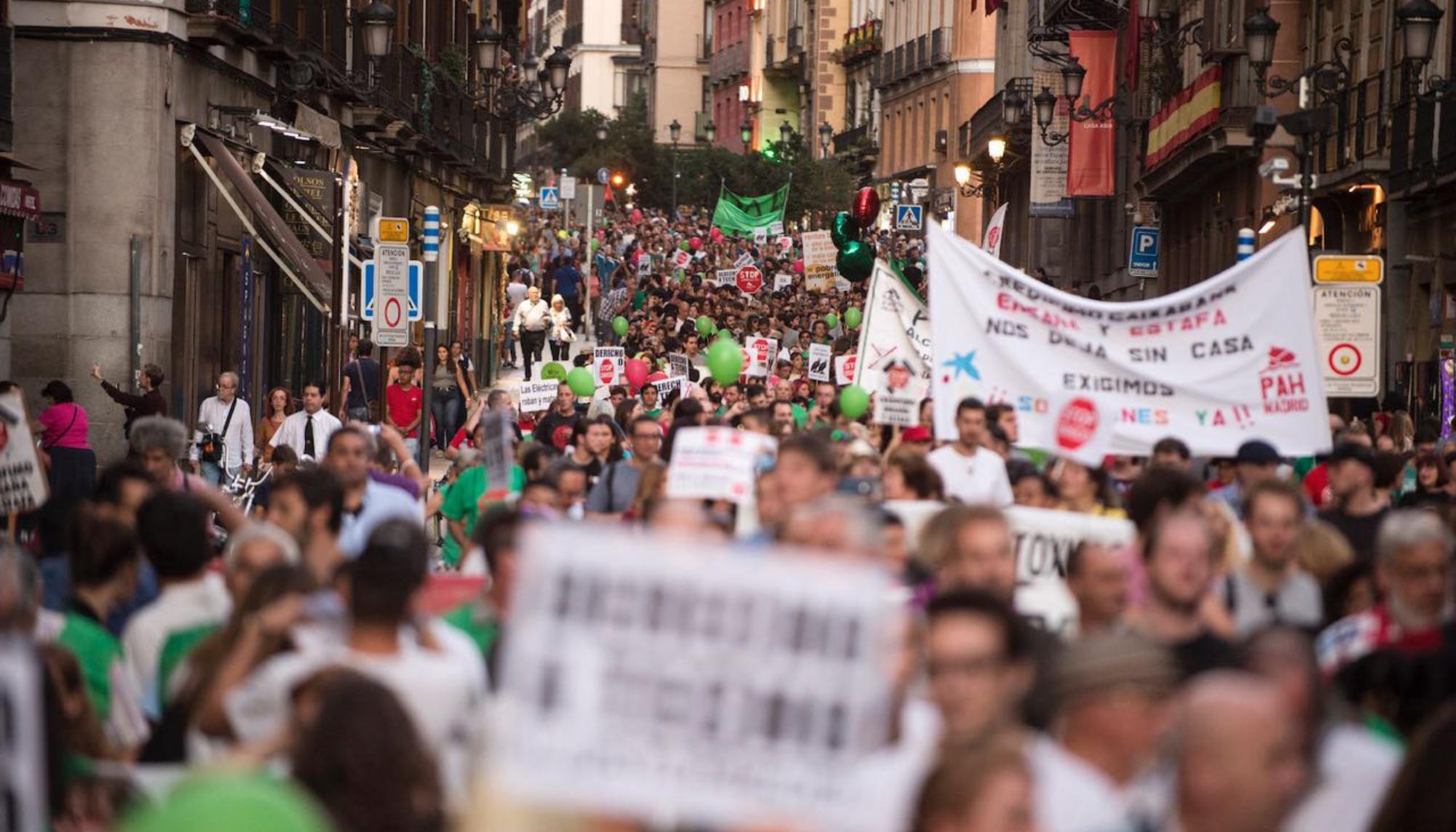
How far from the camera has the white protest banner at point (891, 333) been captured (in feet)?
67.8

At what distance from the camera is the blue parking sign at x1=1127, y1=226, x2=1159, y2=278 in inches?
1362

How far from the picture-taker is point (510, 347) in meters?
51.2

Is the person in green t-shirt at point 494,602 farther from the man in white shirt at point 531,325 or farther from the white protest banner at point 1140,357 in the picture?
the man in white shirt at point 531,325

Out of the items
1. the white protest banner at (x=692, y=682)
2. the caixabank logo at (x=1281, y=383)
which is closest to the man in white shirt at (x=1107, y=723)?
the white protest banner at (x=692, y=682)

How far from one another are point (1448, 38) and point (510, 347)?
2540 centimetres

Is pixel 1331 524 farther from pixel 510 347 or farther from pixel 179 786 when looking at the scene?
pixel 510 347

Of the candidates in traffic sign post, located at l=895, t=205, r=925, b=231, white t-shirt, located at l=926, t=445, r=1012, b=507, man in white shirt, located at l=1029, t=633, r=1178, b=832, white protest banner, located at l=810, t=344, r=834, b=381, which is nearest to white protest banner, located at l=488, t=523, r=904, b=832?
man in white shirt, located at l=1029, t=633, r=1178, b=832

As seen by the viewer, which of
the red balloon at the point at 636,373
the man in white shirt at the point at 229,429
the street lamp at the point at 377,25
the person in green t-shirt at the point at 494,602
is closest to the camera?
the person in green t-shirt at the point at 494,602

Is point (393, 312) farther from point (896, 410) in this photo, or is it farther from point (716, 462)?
point (716, 462)

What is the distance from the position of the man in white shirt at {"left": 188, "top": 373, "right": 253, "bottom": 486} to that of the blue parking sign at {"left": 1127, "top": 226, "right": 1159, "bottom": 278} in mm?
15687

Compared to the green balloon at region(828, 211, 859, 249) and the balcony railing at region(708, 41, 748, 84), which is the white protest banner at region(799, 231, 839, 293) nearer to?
the green balloon at region(828, 211, 859, 249)

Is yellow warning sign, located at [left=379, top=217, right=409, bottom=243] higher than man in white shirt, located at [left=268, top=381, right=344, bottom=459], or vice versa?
yellow warning sign, located at [left=379, top=217, right=409, bottom=243]

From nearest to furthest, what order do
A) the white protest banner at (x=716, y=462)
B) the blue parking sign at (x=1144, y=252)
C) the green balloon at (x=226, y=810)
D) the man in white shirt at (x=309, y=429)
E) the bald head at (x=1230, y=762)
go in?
the green balloon at (x=226, y=810)
the bald head at (x=1230, y=762)
the white protest banner at (x=716, y=462)
the man in white shirt at (x=309, y=429)
the blue parking sign at (x=1144, y=252)

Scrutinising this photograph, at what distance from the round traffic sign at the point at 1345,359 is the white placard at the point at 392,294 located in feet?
24.1
